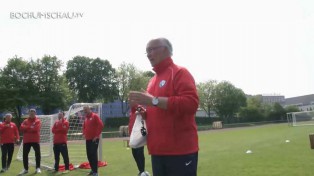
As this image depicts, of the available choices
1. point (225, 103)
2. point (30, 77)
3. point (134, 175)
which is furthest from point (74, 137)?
point (225, 103)

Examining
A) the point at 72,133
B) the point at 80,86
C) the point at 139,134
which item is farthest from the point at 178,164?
the point at 80,86

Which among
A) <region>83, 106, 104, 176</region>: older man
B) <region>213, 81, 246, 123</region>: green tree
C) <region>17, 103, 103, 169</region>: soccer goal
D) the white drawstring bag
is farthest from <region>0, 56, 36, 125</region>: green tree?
<region>213, 81, 246, 123</region>: green tree

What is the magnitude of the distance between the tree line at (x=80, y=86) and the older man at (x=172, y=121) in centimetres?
5056

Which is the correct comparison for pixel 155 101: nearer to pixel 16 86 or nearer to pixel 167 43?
pixel 167 43

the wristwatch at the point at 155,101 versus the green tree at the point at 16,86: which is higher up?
the green tree at the point at 16,86

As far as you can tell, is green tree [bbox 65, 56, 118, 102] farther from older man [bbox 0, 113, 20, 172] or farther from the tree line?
older man [bbox 0, 113, 20, 172]

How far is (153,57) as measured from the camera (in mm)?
3742

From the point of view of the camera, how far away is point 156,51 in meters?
3.73

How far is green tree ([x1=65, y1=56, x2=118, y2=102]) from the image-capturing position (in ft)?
238

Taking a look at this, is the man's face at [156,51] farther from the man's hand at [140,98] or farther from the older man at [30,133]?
the older man at [30,133]

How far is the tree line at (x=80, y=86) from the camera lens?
187 feet

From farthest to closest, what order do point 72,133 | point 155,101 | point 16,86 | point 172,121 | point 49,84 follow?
point 49,84, point 16,86, point 72,133, point 172,121, point 155,101

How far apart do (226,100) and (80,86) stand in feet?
158

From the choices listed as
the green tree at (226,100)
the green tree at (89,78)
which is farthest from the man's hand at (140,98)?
the green tree at (226,100)
